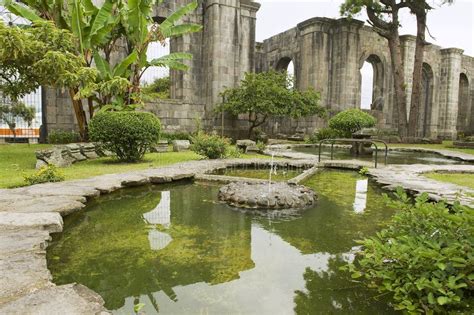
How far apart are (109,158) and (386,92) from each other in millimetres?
21116

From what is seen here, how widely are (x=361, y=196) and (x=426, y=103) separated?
91.6 feet

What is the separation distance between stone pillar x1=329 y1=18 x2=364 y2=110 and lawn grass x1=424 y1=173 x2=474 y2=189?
583 inches

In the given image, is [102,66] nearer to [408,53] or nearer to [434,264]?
[434,264]

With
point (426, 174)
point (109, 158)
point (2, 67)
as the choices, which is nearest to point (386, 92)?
point (426, 174)

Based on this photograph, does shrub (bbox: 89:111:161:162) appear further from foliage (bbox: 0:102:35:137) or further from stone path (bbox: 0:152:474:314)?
foliage (bbox: 0:102:35:137)

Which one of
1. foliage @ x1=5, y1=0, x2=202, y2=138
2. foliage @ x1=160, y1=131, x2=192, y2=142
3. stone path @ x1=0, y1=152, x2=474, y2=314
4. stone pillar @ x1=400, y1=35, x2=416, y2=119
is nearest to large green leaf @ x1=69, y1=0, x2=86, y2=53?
foliage @ x1=5, y1=0, x2=202, y2=138

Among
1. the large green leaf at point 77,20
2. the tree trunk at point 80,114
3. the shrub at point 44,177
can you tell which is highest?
the large green leaf at point 77,20

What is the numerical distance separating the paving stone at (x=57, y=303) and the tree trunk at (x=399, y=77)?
21402mm

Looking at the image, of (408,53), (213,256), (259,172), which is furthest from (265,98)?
(408,53)

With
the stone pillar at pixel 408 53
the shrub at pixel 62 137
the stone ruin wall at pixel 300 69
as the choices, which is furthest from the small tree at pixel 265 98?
the stone pillar at pixel 408 53

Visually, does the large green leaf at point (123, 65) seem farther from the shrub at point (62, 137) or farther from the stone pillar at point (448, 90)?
the stone pillar at point (448, 90)

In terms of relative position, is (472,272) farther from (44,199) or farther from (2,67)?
(2,67)

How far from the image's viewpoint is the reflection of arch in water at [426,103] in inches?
1131

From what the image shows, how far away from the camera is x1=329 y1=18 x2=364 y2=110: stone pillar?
2192 cm
